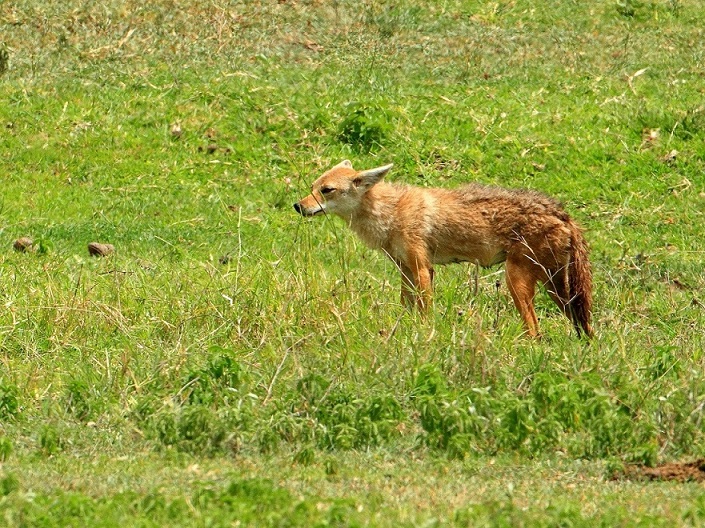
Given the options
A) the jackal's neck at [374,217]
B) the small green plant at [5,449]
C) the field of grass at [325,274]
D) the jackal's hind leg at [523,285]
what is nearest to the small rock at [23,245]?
the field of grass at [325,274]

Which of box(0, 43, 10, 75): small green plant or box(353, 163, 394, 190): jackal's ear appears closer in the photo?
box(353, 163, 394, 190): jackal's ear

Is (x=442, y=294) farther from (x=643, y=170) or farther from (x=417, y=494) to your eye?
(x=643, y=170)

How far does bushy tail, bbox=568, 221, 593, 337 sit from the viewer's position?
10.4 m

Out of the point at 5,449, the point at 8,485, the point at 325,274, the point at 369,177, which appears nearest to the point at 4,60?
the point at 369,177

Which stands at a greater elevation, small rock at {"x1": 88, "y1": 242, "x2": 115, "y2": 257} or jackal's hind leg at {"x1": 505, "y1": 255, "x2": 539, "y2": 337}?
jackal's hind leg at {"x1": 505, "y1": 255, "x2": 539, "y2": 337}

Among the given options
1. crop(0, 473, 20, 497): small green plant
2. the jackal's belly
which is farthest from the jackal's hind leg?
crop(0, 473, 20, 497): small green plant

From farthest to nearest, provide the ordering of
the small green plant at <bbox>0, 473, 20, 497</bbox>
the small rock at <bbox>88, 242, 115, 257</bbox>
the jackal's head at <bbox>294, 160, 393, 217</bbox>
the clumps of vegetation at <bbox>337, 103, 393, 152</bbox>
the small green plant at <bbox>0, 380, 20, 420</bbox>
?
1. the clumps of vegetation at <bbox>337, 103, 393, 152</bbox>
2. the small rock at <bbox>88, 242, 115, 257</bbox>
3. the jackal's head at <bbox>294, 160, 393, 217</bbox>
4. the small green plant at <bbox>0, 380, 20, 420</bbox>
5. the small green plant at <bbox>0, 473, 20, 497</bbox>

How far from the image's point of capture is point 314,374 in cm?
827

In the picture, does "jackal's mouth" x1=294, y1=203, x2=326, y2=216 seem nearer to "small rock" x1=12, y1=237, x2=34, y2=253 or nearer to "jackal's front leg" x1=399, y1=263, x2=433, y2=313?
"jackal's front leg" x1=399, y1=263, x2=433, y2=313

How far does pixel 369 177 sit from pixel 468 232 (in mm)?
1006

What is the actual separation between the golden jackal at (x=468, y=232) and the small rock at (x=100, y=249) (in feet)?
6.32

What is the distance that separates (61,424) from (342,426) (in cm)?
160

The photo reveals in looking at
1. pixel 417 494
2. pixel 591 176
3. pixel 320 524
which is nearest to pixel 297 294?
pixel 417 494

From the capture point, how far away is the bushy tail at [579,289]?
10359mm
